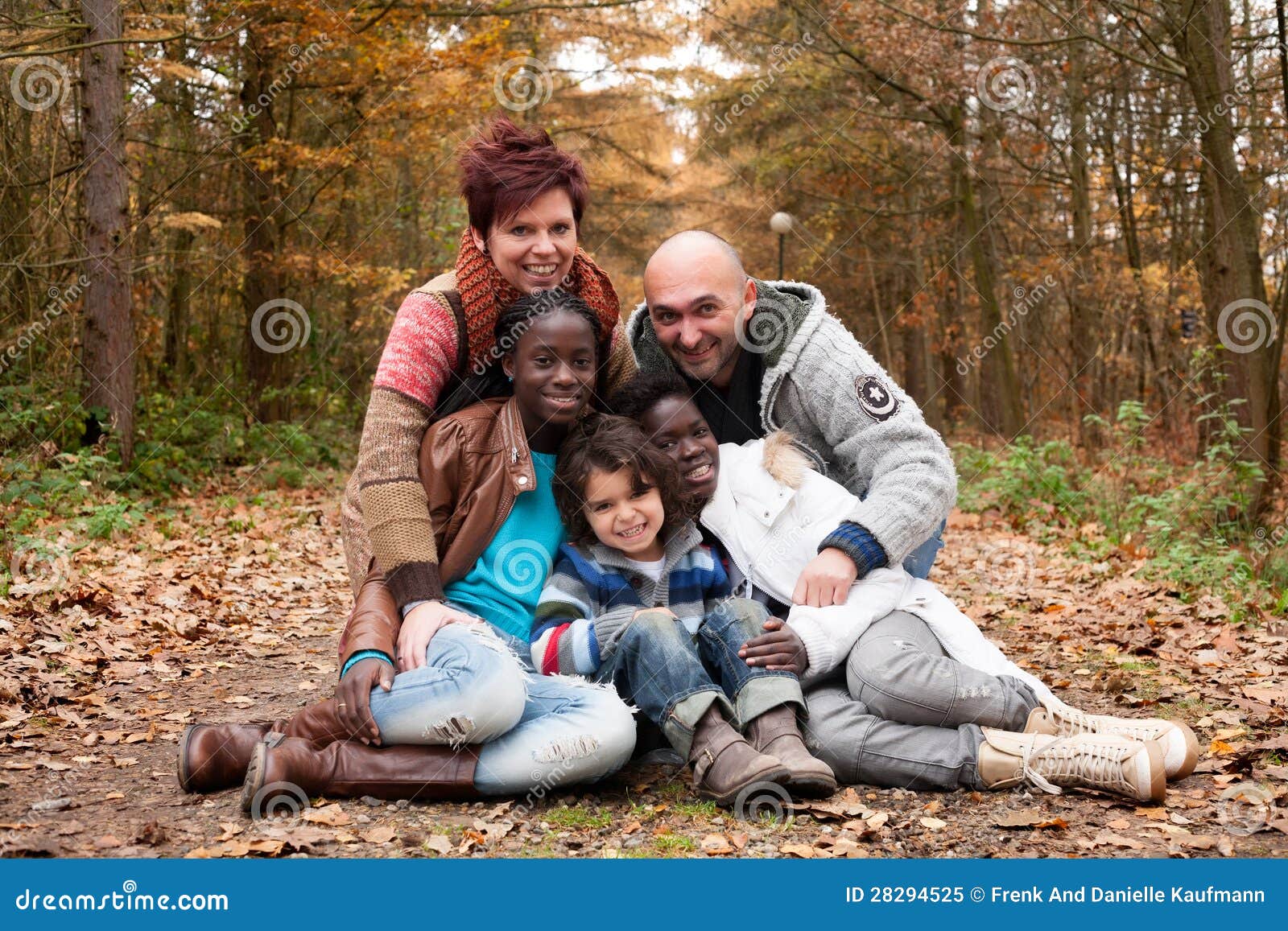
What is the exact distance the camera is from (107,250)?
957cm

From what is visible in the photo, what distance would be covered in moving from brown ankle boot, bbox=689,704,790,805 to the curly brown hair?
70 centimetres

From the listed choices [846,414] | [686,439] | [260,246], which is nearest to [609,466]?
[686,439]

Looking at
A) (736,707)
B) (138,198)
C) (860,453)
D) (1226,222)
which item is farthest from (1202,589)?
(138,198)

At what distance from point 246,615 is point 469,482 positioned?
3.25 metres

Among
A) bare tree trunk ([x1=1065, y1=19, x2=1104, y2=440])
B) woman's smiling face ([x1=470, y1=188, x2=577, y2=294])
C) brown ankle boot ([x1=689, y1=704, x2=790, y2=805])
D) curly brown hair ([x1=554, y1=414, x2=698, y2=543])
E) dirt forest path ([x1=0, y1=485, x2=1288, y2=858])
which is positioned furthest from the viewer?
bare tree trunk ([x1=1065, y1=19, x2=1104, y2=440])

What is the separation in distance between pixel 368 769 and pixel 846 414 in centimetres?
188

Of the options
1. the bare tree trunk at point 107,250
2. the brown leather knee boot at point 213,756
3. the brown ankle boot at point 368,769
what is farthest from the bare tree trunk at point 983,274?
the brown leather knee boot at point 213,756

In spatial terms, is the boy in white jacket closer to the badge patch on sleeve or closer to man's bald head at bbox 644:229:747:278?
the badge patch on sleeve

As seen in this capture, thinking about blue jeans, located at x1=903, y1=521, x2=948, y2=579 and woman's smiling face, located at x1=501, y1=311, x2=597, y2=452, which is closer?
woman's smiling face, located at x1=501, y1=311, x2=597, y2=452

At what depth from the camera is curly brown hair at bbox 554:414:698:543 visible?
3.41 m

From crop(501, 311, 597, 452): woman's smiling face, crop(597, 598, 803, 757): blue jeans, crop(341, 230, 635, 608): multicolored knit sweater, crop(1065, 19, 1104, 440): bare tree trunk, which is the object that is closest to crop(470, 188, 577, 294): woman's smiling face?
crop(341, 230, 635, 608): multicolored knit sweater

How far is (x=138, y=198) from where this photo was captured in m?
12.2

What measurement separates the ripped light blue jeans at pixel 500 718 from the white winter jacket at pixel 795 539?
0.70 meters

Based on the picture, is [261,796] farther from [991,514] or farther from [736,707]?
[991,514]
